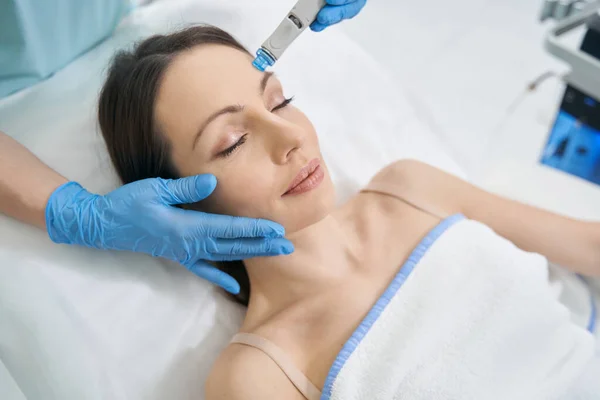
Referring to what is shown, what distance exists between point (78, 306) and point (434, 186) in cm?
78

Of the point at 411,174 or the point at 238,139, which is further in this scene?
the point at 411,174

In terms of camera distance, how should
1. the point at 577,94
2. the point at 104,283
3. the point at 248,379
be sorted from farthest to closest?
the point at 577,94, the point at 104,283, the point at 248,379

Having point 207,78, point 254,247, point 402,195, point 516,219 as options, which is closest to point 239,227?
point 254,247

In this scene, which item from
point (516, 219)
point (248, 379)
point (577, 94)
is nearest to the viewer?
point (248, 379)

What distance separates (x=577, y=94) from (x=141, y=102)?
1.19m

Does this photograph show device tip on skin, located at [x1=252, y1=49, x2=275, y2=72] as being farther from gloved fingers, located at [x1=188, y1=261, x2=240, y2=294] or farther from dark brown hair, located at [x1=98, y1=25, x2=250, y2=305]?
gloved fingers, located at [x1=188, y1=261, x2=240, y2=294]

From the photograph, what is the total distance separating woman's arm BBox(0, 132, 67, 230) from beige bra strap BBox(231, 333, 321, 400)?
48 centimetres

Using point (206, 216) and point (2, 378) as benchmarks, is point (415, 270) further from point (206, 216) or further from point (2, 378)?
point (2, 378)

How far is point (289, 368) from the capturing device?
997mm

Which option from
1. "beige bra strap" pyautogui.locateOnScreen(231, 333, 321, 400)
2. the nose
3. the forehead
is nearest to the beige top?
"beige bra strap" pyautogui.locateOnScreen(231, 333, 321, 400)

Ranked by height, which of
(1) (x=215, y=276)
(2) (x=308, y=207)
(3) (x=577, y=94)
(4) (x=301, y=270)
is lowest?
(1) (x=215, y=276)

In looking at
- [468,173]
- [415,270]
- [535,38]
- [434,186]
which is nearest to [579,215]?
[468,173]

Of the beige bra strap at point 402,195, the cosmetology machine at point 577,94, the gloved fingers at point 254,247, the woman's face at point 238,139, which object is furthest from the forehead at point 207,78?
the cosmetology machine at point 577,94

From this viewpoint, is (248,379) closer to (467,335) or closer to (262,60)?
(467,335)
